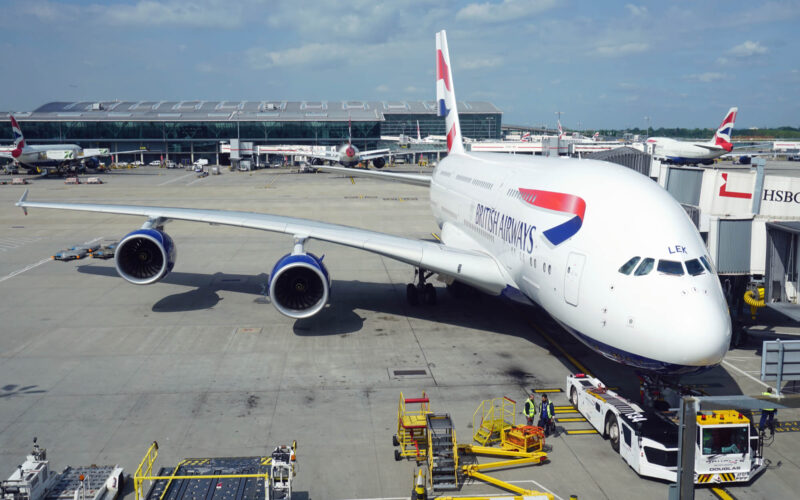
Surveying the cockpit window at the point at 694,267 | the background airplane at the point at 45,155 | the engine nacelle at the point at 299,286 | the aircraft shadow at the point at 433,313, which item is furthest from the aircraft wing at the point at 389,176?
the background airplane at the point at 45,155

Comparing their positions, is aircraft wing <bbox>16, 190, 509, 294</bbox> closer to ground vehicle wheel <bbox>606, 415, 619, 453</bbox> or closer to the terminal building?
ground vehicle wheel <bbox>606, 415, 619, 453</bbox>

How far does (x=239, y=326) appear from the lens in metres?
20.2

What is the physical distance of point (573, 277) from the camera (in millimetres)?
13391

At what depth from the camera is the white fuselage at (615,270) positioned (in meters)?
11.2

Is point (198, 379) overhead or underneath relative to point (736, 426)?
underneath

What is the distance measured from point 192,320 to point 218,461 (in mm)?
11016

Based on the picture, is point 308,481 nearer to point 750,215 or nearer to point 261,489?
point 261,489

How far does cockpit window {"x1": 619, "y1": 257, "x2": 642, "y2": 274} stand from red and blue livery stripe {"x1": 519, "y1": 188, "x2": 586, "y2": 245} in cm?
182

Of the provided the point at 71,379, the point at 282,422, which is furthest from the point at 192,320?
the point at 282,422

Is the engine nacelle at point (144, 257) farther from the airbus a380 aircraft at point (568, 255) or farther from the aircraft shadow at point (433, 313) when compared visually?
the aircraft shadow at point (433, 313)

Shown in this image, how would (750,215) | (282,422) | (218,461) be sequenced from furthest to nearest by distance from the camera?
1. (750,215)
2. (282,422)
3. (218,461)

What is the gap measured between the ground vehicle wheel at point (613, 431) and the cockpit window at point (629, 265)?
9.44 ft

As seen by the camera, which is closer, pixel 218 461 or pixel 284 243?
pixel 218 461

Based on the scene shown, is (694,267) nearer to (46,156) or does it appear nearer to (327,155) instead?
(46,156)
